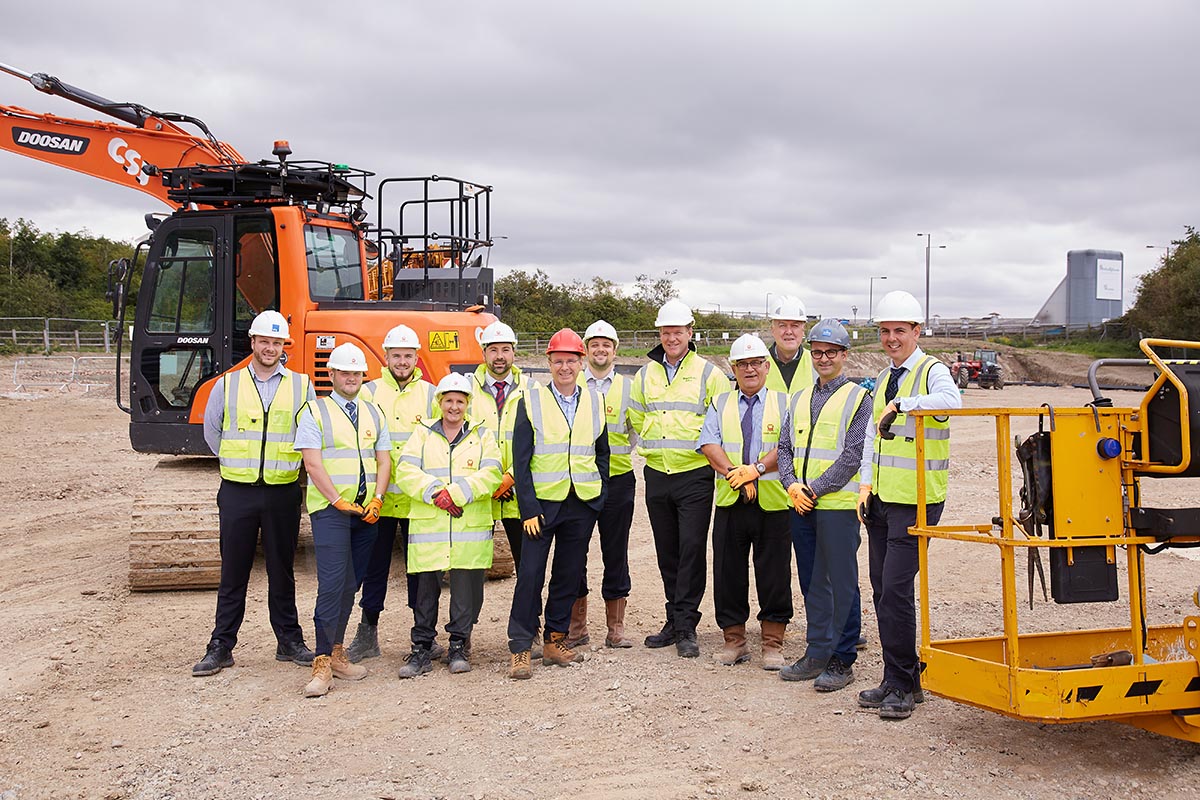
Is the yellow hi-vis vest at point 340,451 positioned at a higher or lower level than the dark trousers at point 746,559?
higher

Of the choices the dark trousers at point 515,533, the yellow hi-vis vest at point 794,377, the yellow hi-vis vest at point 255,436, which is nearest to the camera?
the yellow hi-vis vest at point 255,436

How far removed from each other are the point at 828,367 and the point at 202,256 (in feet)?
18.0

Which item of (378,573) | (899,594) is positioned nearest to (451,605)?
(378,573)

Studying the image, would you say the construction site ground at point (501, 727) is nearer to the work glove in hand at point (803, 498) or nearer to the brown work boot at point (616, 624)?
the brown work boot at point (616, 624)

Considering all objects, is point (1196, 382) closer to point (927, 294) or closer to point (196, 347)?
point (196, 347)

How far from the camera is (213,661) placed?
698 centimetres

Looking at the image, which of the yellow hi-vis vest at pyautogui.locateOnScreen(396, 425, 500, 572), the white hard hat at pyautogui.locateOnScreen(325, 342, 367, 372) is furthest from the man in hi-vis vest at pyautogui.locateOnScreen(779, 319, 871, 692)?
the white hard hat at pyautogui.locateOnScreen(325, 342, 367, 372)

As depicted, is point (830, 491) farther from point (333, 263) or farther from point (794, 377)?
point (333, 263)

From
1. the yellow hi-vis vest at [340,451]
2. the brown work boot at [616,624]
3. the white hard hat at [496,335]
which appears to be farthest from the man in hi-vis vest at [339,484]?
the brown work boot at [616,624]

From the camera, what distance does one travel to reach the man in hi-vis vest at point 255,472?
22.8 feet

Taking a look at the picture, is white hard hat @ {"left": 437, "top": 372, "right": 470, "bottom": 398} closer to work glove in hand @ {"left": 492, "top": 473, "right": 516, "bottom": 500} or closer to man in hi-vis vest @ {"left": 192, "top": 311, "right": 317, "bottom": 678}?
work glove in hand @ {"left": 492, "top": 473, "right": 516, "bottom": 500}

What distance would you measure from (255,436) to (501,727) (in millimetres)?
2425

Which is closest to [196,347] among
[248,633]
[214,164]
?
[214,164]

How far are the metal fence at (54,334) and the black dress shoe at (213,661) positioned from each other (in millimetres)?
28864
